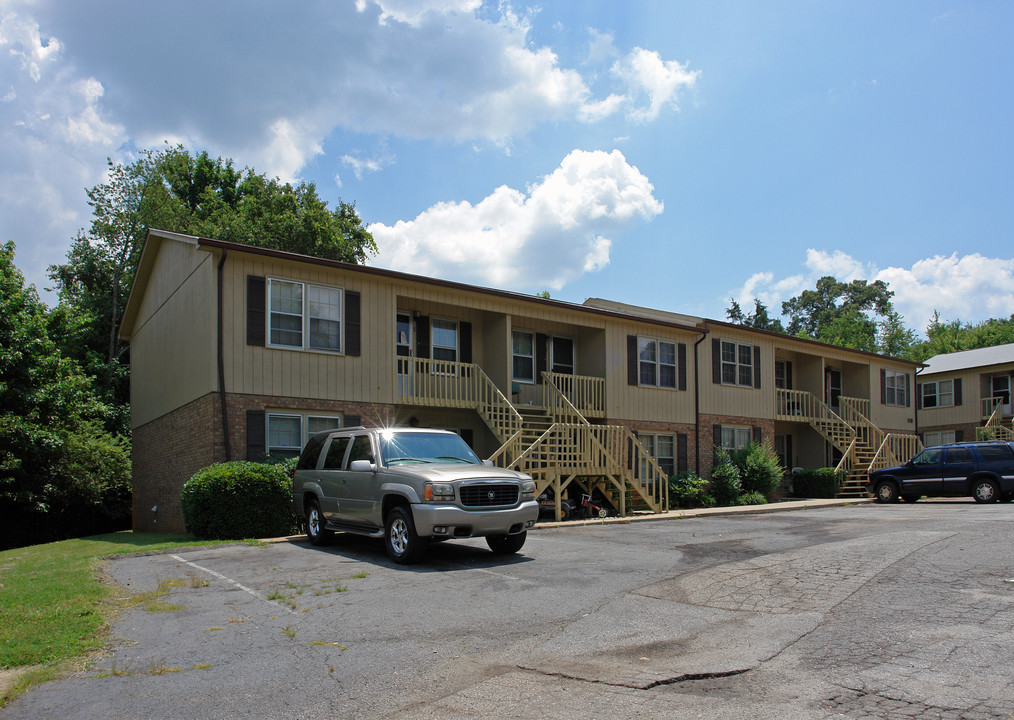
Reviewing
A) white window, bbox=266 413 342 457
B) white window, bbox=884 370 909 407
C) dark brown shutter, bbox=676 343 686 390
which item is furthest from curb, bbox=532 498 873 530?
white window, bbox=884 370 909 407

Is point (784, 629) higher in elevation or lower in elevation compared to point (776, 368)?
lower

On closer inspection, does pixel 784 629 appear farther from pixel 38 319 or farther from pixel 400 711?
pixel 38 319

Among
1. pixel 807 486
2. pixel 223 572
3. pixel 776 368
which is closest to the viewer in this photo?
pixel 223 572

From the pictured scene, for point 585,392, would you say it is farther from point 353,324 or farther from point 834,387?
point 834,387

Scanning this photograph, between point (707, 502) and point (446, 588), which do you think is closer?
point (446, 588)

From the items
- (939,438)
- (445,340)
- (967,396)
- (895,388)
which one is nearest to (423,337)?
(445,340)

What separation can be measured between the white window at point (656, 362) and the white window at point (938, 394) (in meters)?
21.5

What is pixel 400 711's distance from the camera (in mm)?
4711

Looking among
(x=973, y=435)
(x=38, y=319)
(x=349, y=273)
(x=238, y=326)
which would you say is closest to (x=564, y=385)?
(x=349, y=273)

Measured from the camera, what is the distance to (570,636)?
646 cm

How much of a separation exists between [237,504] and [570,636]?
29.8 feet

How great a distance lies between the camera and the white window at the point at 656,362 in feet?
77.8

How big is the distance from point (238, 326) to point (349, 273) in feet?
9.27

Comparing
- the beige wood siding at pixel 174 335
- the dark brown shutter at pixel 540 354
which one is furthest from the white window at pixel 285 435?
the dark brown shutter at pixel 540 354
